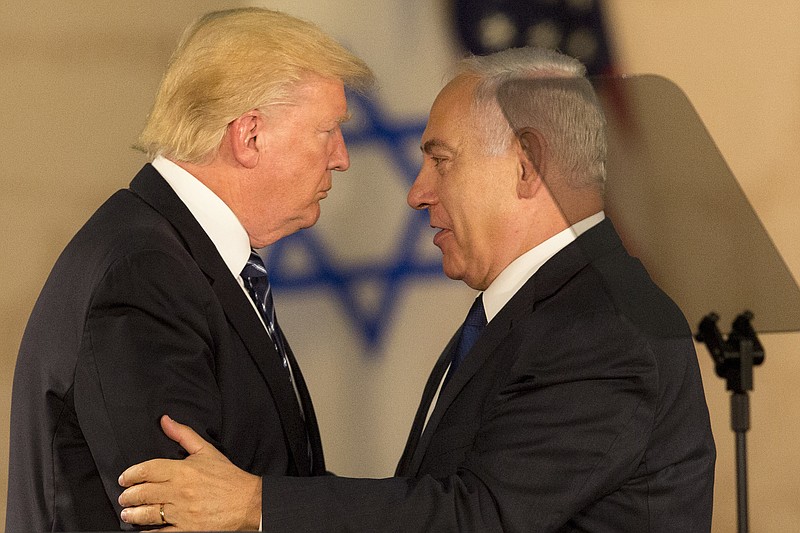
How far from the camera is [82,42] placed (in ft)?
10.00

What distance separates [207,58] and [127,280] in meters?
0.44

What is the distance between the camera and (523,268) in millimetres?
1974

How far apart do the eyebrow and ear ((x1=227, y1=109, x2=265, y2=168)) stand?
12.2 inches

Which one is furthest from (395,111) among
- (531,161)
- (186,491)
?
(186,491)

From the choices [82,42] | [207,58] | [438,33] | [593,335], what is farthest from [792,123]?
[82,42]

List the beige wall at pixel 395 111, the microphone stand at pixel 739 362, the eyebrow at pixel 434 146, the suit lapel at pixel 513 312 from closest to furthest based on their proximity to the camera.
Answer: the microphone stand at pixel 739 362 → the suit lapel at pixel 513 312 → the eyebrow at pixel 434 146 → the beige wall at pixel 395 111

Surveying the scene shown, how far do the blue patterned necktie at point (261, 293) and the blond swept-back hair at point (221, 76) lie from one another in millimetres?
205

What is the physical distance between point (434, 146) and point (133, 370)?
2.36 feet

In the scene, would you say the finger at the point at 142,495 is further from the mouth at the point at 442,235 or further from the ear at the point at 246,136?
the mouth at the point at 442,235

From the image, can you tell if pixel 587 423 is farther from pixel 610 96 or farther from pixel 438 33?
pixel 438 33

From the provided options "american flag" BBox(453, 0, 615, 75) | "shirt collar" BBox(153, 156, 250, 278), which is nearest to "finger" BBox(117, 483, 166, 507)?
"shirt collar" BBox(153, 156, 250, 278)

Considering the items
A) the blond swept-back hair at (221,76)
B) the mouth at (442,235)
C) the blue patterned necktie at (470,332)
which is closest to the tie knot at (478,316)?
the blue patterned necktie at (470,332)

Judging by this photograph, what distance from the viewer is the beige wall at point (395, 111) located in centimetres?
296

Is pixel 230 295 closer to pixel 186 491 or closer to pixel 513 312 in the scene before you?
A: pixel 186 491
